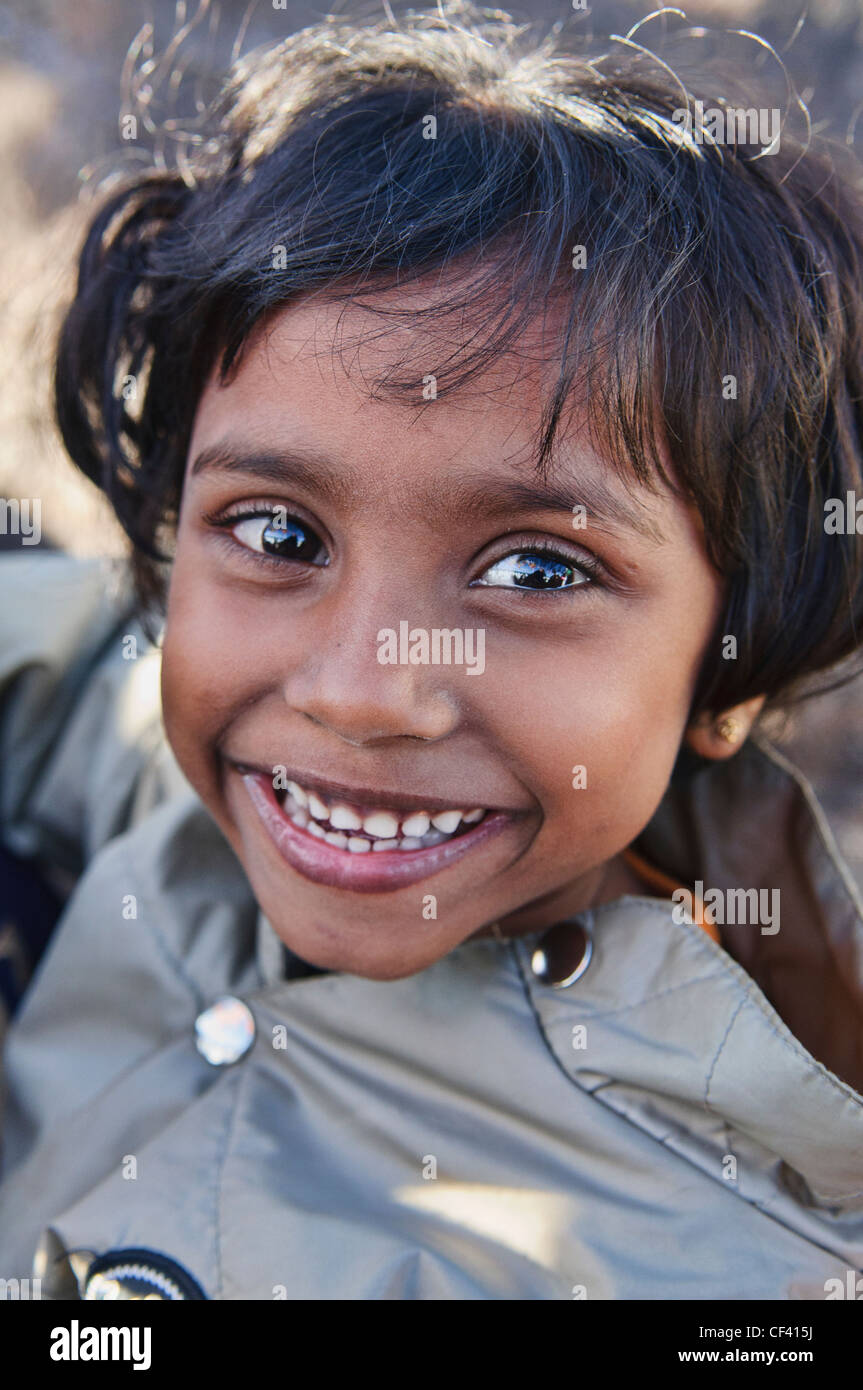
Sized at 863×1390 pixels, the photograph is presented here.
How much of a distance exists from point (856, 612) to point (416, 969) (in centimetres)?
65

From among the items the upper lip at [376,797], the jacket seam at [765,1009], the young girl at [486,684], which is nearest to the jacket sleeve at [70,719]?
the young girl at [486,684]

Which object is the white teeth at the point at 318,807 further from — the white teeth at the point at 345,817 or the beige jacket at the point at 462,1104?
the beige jacket at the point at 462,1104

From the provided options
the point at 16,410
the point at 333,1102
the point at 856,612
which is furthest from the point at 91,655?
the point at 856,612

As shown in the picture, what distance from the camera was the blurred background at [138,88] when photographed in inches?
90.4

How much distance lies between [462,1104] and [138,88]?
2231mm

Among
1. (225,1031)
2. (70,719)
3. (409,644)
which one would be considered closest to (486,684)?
(409,644)

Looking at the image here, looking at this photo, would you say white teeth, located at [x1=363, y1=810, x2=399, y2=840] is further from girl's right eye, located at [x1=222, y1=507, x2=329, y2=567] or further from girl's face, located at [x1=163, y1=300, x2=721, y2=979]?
girl's right eye, located at [x1=222, y1=507, x2=329, y2=567]

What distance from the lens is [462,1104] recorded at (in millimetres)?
1124

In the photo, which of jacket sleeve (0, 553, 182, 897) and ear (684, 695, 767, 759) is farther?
jacket sleeve (0, 553, 182, 897)

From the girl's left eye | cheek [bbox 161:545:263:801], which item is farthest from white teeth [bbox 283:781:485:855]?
the girl's left eye

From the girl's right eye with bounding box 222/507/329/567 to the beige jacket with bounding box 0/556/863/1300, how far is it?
445 mm

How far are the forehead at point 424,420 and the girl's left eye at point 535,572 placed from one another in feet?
0.19

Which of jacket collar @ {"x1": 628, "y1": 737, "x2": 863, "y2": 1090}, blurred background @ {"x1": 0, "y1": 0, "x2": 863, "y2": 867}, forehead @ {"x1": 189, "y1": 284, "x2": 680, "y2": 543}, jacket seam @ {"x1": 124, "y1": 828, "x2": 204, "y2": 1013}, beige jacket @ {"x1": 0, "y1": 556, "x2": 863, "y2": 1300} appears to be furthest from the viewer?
blurred background @ {"x1": 0, "y1": 0, "x2": 863, "y2": 867}

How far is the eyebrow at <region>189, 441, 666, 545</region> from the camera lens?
3.00 ft
